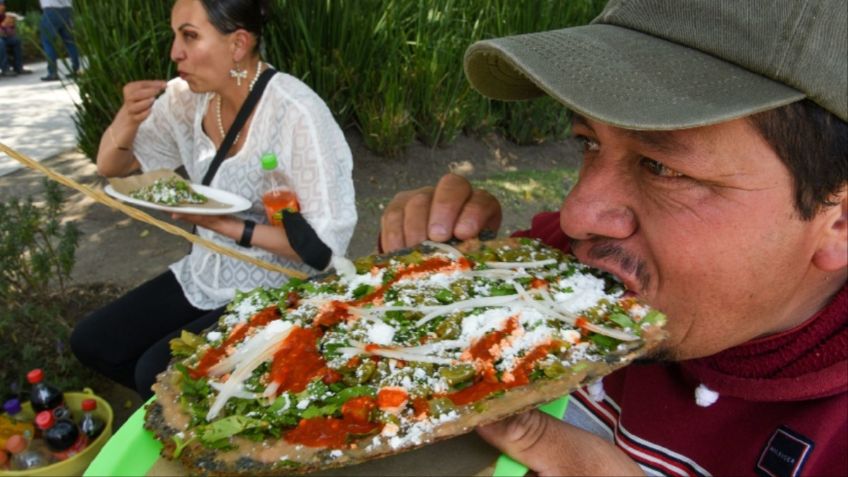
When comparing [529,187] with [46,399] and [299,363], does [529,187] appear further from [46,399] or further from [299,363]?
[299,363]

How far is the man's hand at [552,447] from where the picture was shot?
1.23m

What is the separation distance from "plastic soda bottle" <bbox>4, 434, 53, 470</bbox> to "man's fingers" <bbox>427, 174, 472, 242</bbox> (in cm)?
232

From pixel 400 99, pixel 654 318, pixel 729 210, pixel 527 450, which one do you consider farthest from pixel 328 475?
pixel 400 99

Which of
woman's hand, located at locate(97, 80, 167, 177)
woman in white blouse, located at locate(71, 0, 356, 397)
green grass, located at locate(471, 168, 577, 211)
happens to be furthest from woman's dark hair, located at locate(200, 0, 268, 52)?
green grass, located at locate(471, 168, 577, 211)

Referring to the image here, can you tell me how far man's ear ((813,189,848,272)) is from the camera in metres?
1.21

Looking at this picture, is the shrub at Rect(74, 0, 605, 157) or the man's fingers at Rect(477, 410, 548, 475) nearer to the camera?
the man's fingers at Rect(477, 410, 548, 475)

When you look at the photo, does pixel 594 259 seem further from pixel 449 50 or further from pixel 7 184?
pixel 449 50

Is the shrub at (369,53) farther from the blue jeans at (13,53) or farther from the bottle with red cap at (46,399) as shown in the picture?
the bottle with red cap at (46,399)

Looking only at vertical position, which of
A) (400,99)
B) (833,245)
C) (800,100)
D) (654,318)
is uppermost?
(800,100)

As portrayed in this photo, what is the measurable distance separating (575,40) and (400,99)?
16.9 feet

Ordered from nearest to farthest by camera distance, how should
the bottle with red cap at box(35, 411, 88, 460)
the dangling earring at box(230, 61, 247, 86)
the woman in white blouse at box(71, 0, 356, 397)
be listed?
the bottle with red cap at box(35, 411, 88, 460)
the woman in white blouse at box(71, 0, 356, 397)
the dangling earring at box(230, 61, 247, 86)

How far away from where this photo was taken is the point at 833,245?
49.0 inches

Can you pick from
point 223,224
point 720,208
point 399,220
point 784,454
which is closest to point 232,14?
point 223,224

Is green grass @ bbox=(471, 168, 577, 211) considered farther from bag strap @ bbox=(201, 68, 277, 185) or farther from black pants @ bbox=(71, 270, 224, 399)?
black pants @ bbox=(71, 270, 224, 399)
